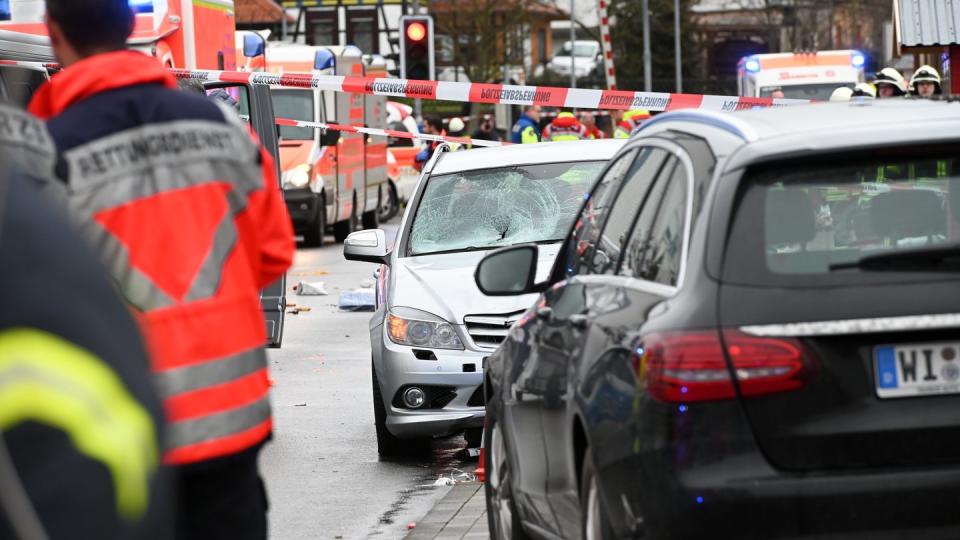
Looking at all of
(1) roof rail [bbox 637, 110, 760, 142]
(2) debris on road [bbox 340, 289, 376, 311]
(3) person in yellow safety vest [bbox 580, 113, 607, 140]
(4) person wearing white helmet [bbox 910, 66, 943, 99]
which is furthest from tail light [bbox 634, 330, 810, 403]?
(3) person in yellow safety vest [bbox 580, 113, 607, 140]

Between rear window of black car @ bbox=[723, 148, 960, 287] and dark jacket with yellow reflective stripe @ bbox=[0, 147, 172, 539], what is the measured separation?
2.42 metres

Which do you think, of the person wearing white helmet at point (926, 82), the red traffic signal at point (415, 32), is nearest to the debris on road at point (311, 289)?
the red traffic signal at point (415, 32)

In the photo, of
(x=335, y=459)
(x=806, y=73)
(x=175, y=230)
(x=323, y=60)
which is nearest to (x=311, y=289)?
(x=323, y=60)

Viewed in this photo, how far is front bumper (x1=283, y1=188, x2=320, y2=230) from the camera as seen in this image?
25.4 metres

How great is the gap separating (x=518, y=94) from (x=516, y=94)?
15mm

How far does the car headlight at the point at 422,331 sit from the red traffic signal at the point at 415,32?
42.1 feet

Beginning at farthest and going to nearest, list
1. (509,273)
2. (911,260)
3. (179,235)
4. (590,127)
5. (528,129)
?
(590,127), (528,129), (509,273), (911,260), (179,235)

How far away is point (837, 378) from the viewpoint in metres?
4.02

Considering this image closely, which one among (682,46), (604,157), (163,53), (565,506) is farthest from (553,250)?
(682,46)

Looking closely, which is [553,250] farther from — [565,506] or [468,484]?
[565,506]

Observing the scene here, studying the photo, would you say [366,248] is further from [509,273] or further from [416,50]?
[416,50]

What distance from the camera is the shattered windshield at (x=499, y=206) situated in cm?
1028

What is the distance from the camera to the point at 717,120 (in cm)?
473

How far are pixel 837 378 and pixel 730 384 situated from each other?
225 millimetres
